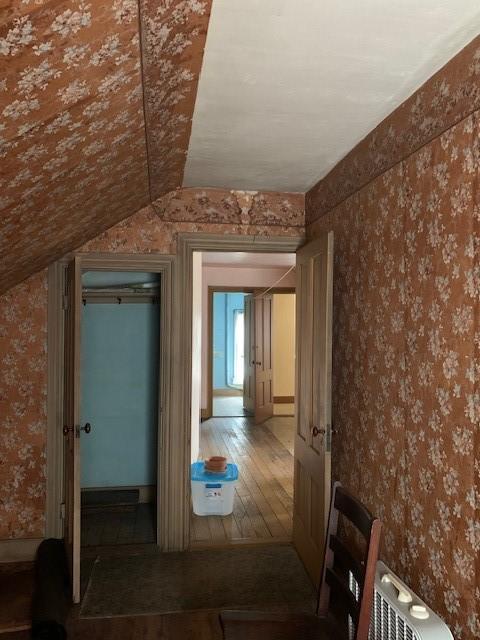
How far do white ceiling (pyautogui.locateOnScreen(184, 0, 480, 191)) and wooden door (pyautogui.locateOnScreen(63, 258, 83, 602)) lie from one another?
1.04 m

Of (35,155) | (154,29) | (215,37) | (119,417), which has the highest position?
(215,37)

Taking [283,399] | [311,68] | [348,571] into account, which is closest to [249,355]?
[283,399]

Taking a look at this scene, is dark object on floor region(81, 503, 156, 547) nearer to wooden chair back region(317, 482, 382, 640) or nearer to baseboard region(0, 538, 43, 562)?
baseboard region(0, 538, 43, 562)

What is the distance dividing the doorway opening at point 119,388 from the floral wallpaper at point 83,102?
70.6 inches

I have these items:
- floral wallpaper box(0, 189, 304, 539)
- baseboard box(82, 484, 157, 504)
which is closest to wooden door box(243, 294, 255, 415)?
baseboard box(82, 484, 157, 504)

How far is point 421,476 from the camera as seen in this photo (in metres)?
1.89

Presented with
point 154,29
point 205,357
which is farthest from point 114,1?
point 205,357

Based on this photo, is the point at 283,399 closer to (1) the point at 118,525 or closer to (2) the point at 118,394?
(2) the point at 118,394

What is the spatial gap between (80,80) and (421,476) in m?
1.77

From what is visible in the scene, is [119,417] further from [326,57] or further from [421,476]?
[326,57]

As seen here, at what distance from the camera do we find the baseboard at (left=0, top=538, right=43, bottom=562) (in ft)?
10.8

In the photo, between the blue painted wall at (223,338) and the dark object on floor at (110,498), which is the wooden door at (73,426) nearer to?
the dark object on floor at (110,498)

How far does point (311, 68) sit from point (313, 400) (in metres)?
1.84

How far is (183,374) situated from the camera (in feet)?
11.3
